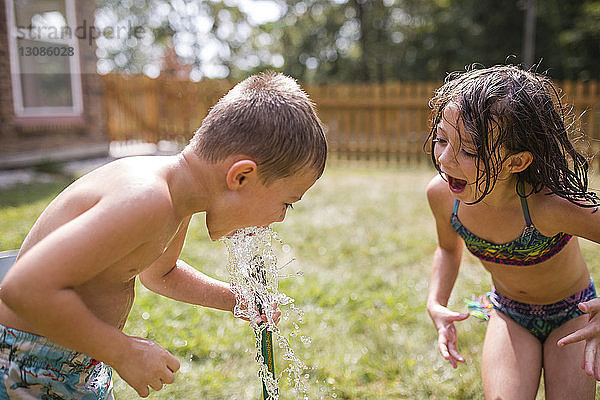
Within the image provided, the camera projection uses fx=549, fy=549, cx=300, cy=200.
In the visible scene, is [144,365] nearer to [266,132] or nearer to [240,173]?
[240,173]

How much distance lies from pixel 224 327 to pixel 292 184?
5.38 feet

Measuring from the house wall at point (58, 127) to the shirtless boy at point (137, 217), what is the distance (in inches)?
289

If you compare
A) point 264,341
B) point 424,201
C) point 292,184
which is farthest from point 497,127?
point 424,201

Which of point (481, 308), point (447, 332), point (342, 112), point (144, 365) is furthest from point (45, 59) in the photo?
point (144, 365)

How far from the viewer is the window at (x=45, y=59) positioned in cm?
856

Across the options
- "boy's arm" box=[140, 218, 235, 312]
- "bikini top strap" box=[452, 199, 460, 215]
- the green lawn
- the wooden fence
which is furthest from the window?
"bikini top strap" box=[452, 199, 460, 215]

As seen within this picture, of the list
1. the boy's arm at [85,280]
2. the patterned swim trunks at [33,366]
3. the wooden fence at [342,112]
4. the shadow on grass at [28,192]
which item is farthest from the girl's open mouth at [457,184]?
the wooden fence at [342,112]

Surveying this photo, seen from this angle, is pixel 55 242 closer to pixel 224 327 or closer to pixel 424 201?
pixel 224 327

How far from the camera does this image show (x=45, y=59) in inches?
365

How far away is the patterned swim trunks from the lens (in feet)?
4.66

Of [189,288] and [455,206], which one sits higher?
[455,206]

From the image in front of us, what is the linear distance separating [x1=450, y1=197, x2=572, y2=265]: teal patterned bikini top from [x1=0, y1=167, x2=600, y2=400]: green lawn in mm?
669

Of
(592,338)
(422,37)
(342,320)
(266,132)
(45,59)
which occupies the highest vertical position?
(422,37)

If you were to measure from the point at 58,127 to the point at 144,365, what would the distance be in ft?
28.5
